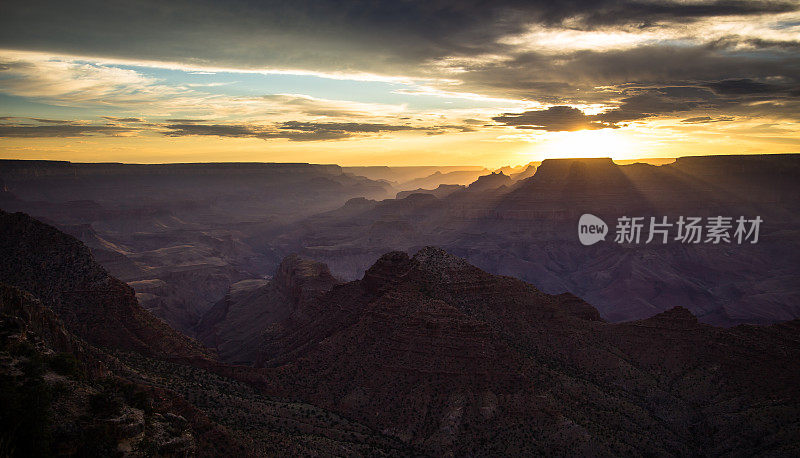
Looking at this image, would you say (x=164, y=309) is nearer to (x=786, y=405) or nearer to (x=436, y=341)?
(x=436, y=341)

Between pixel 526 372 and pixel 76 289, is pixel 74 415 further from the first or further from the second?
pixel 526 372

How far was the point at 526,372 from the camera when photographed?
5400 cm

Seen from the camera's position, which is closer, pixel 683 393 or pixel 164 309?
pixel 683 393

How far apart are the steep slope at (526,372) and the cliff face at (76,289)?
15412 millimetres

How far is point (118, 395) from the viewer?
2867 cm

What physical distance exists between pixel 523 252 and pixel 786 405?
475 feet

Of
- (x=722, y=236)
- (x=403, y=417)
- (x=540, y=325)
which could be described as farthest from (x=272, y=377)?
(x=722, y=236)

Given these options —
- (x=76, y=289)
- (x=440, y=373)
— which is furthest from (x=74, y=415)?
(x=76, y=289)

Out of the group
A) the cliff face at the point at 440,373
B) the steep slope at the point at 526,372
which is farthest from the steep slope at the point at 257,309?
the steep slope at the point at 526,372

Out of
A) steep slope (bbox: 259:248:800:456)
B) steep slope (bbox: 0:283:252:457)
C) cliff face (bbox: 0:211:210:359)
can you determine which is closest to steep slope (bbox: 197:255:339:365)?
steep slope (bbox: 259:248:800:456)

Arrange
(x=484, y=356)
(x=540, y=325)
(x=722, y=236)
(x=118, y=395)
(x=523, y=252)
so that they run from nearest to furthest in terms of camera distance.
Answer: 1. (x=118, y=395)
2. (x=484, y=356)
3. (x=540, y=325)
4. (x=722, y=236)
5. (x=523, y=252)

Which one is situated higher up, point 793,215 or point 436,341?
point 793,215

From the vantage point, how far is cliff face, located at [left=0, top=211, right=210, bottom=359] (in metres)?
55.0

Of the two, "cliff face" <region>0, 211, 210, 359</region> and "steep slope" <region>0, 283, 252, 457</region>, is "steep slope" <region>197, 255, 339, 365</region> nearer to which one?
"cliff face" <region>0, 211, 210, 359</region>
